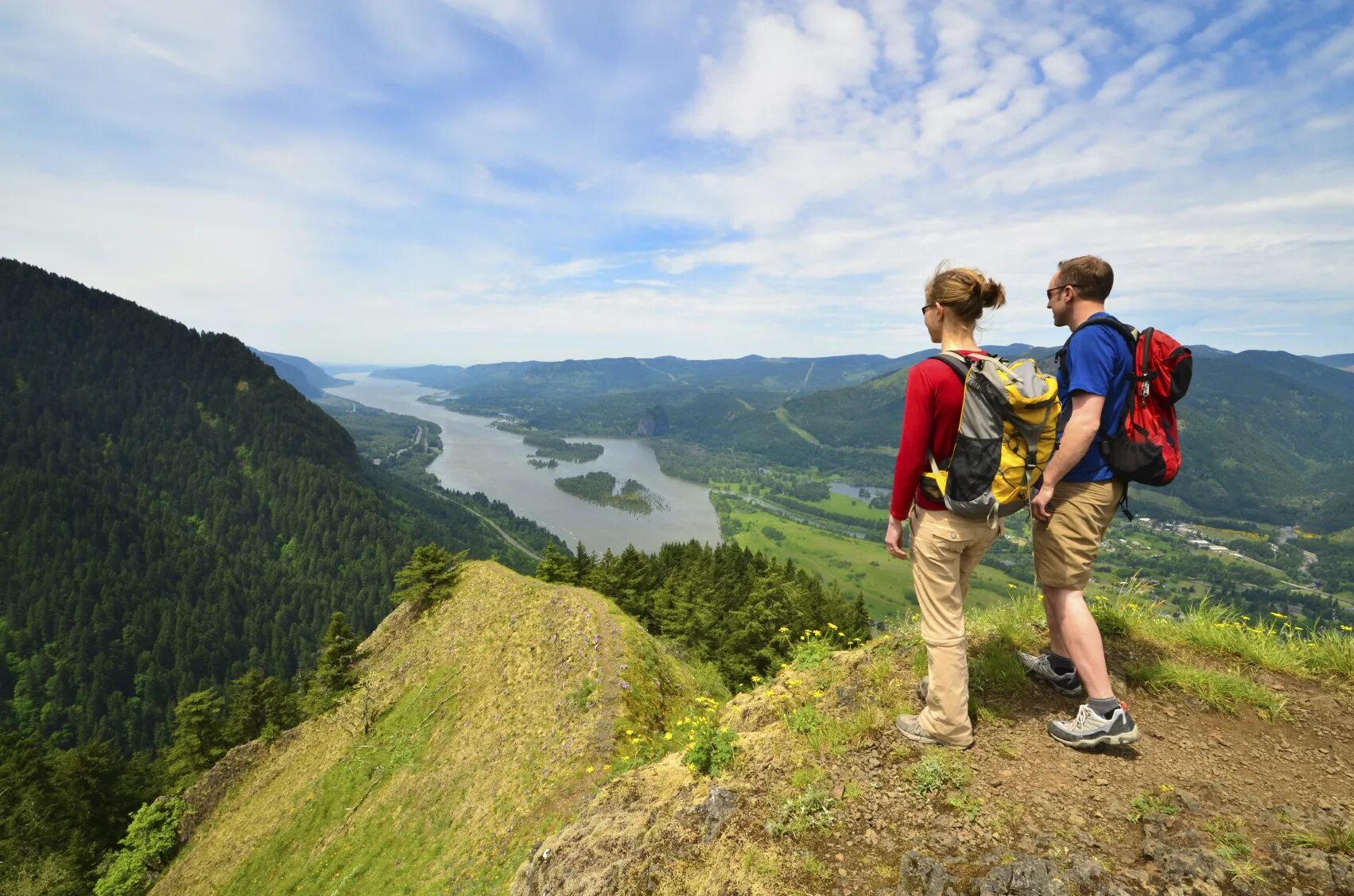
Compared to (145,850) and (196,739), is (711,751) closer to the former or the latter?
(145,850)

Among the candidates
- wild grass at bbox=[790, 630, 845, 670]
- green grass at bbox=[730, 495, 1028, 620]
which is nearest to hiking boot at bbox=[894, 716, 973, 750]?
A: wild grass at bbox=[790, 630, 845, 670]

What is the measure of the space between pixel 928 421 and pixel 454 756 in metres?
15.1

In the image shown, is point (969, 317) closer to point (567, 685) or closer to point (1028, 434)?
point (1028, 434)

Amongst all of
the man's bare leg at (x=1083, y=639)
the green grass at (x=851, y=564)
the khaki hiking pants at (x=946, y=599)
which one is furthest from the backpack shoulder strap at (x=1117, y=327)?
the green grass at (x=851, y=564)

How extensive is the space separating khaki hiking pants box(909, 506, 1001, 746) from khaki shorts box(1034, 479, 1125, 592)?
61cm

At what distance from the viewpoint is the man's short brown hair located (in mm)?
4355

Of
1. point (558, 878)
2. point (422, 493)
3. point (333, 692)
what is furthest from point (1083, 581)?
point (422, 493)

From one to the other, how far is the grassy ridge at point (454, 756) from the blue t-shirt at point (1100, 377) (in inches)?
387

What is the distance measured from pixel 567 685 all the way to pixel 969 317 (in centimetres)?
1290

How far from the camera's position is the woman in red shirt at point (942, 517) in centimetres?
406

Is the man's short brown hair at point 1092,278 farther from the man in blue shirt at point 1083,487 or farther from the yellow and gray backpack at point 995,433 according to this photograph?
the yellow and gray backpack at point 995,433

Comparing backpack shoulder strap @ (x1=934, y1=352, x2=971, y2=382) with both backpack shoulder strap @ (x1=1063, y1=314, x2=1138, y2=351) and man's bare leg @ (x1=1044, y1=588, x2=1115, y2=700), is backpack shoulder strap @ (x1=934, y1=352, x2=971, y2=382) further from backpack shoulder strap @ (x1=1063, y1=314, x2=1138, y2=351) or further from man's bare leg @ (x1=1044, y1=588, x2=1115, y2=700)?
man's bare leg @ (x1=1044, y1=588, x2=1115, y2=700)

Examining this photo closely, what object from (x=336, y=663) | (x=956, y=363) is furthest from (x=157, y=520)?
(x=956, y=363)

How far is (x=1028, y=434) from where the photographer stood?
159 inches
